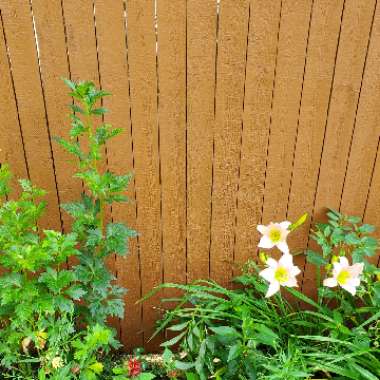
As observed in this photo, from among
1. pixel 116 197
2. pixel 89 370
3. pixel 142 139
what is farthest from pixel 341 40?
pixel 89 370

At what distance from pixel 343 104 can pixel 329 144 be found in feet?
0.72

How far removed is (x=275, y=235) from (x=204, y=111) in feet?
2.34

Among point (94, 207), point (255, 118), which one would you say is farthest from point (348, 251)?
point (94, 207)

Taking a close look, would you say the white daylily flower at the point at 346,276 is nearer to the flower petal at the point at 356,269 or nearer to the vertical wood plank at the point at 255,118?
the flower petal at the point at 356,269

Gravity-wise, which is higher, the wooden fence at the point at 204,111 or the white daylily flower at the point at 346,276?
the wooden fence at the point at 204,111

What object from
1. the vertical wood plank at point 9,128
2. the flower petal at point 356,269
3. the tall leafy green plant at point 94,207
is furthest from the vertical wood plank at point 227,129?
the vertical wood plank at point 9,128

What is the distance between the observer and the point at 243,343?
7.55ft

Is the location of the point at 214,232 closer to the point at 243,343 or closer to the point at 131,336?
the point at 243,343

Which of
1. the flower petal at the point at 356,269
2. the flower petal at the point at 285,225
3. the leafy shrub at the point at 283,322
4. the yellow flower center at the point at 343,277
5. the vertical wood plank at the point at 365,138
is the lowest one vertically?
the leafy shrub at the point at 283,322

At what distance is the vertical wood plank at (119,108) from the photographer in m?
2.14

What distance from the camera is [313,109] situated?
2398 millimetres

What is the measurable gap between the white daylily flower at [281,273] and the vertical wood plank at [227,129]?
0.47 meters

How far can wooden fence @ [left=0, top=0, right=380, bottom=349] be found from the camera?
2.17 metres

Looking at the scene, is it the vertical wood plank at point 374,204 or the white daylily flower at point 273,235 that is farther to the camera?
the vertical wood plank at point 374,204
